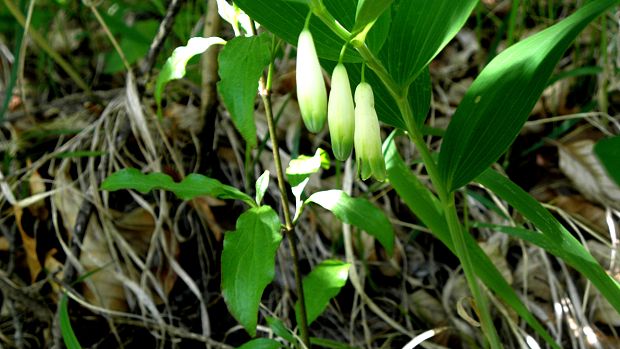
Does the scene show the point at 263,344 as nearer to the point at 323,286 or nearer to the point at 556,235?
the point at 323,286

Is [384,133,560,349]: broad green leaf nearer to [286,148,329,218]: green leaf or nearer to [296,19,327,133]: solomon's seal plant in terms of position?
[286,148,329,218]: green leaf

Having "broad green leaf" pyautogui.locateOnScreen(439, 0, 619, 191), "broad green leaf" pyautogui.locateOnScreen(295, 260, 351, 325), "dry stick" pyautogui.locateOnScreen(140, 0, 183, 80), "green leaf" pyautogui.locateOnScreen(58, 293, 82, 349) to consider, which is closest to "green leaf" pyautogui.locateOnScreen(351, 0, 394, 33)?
"broad green leaf" pyautogui.locateOnScreen(439, 0, 619, 191)

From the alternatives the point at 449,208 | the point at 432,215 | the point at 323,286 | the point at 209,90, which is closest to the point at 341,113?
the point at 449,208

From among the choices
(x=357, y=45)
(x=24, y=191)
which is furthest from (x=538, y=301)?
(x=24, y=191)

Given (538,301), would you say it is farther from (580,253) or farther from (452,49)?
(452,49)

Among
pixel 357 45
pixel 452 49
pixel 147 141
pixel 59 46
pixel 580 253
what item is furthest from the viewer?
pixel 59 46

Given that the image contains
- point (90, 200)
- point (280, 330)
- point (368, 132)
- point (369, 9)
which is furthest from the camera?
point (90, 200)
